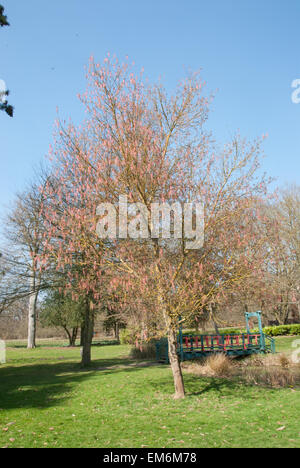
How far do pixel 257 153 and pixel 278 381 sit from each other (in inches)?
300

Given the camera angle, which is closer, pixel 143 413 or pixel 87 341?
pixel 143 413

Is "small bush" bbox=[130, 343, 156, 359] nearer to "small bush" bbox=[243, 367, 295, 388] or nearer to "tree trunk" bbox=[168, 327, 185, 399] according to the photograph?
"small bush" bbox=[243, 367, 295, 388]

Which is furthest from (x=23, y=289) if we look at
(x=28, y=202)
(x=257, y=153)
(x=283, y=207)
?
(x=283, y=207)

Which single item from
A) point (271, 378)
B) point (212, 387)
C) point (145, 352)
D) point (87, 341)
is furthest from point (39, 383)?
point (145, 352)

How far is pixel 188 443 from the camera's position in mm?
5453

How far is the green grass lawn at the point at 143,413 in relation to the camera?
572 cm

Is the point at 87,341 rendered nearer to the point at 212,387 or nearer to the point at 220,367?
the point at 220,367

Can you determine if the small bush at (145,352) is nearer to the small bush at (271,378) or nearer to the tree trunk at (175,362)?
the small bush at (271,378)

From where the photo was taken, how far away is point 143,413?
25.1 feet

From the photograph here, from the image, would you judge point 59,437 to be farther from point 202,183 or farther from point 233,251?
point 202,183

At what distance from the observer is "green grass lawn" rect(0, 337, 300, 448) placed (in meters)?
5.72

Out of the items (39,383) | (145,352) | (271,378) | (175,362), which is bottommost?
(145,352)

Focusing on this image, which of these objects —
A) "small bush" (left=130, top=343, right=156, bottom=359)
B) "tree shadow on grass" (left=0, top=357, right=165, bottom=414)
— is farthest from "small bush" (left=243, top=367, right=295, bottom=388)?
"small bush" (left=130, top=343, right=156, bottom=359)

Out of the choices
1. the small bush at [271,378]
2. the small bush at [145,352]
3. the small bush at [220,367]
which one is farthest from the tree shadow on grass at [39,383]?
the small bush at [271,378]
